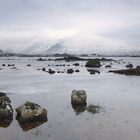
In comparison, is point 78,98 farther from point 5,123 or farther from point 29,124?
point 5,123

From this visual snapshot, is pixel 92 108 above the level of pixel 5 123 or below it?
above

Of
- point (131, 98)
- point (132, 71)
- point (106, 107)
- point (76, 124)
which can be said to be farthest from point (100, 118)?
point (132, 71)

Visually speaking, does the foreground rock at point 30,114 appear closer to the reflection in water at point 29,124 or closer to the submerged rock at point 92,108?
the reflection in water at point 29,124

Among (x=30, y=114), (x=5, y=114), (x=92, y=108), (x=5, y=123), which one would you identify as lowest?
(x=5, y=123)

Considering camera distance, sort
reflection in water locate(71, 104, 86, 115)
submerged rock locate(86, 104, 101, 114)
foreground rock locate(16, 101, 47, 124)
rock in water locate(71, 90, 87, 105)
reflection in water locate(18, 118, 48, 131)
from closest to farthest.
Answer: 1. reflection in water locate(18, 118, 48, 131)
2. foreground rock locate(16, 101, 47, 124)
3. submerged rock locate(86, 104, 101, 114)
4. reflection in water locate(71, 104, 86, 115)
5. rock in water locate(71, 90, 87, 105)

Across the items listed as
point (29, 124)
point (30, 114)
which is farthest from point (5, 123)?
point (30, 114)

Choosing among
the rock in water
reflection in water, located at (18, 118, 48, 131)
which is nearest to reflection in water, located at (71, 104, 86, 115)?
the rock in water

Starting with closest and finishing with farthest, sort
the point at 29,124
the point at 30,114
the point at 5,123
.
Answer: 1. the point at 29,124
2. the point at 5,123
3. the point at 30,114

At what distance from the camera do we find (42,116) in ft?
93.7

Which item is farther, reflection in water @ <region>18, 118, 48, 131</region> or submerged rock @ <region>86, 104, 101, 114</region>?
submerged rock @ <region>86, 104, 101, 114</region>

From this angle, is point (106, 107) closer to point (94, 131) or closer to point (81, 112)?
point (81, 112)

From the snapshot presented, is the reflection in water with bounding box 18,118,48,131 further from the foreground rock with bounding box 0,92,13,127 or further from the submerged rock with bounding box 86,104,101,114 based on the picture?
the submerged rock with bounding box 86,104,101,114

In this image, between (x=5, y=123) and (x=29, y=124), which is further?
(x=5, y=123)

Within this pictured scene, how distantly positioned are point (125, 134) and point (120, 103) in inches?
501
